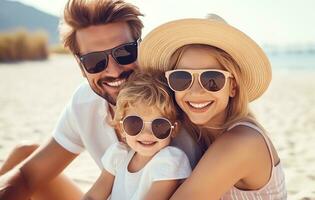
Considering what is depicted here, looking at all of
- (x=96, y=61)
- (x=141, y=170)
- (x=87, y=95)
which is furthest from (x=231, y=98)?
(x=87, y=95)

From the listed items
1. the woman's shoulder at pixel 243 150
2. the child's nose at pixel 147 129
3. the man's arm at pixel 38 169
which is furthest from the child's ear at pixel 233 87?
the man's arm at pixel 38 169

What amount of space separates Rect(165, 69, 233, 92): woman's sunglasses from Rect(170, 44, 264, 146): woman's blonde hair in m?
0.07

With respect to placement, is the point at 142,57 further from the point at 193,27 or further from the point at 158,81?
the point at 193,27

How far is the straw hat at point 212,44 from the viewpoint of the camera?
2.53 metres

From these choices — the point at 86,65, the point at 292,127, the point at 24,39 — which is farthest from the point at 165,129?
the point at 24,39

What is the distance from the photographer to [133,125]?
2.69 meters

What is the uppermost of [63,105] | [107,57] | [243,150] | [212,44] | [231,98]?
[212,44]

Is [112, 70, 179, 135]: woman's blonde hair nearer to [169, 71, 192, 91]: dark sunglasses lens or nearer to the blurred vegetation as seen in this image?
[169, 71, 192, 91]: dark sunglasses lens

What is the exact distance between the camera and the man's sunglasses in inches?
123

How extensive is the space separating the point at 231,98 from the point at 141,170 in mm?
621

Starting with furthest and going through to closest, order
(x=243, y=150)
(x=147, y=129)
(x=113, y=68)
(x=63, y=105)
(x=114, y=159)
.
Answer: (x=63, y=105) < (x=113, y=68) < (x=114, y=159) < (x=147, y=129) < (x=243, y=150)

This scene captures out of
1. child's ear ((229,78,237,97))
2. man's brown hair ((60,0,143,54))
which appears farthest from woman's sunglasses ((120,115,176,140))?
man's brown hair ((60,0,143,54))

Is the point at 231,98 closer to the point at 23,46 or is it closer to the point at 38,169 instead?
the point at 38,169

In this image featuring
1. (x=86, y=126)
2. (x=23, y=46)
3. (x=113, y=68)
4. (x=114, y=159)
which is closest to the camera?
(x=114, y=159)
